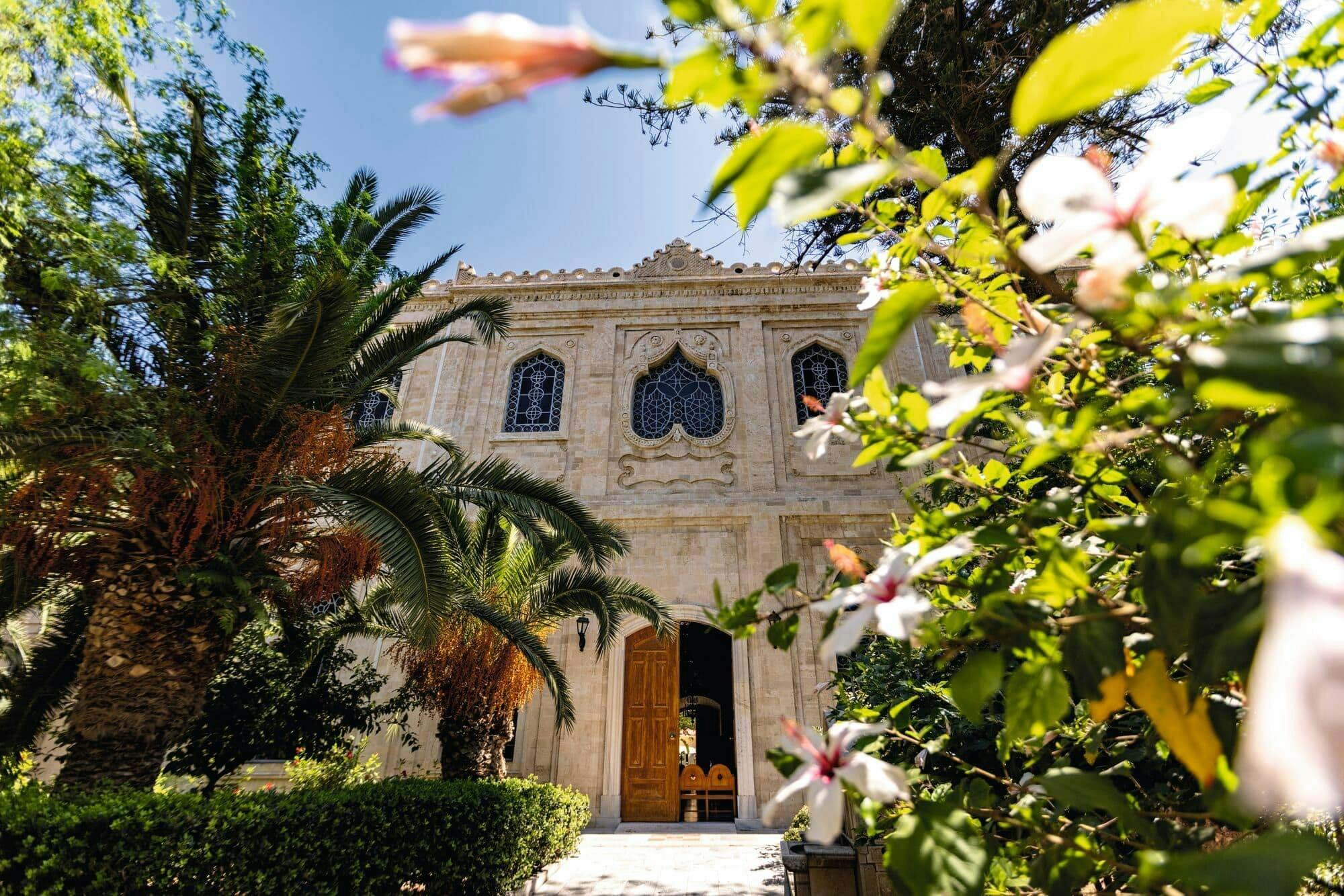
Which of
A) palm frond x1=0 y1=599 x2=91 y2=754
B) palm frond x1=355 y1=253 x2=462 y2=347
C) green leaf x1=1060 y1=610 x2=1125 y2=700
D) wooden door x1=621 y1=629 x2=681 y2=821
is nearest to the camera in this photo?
green leaf x1=1060 y1=610 x2=1125 y2=700

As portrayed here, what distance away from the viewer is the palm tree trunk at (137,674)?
363 centimetres

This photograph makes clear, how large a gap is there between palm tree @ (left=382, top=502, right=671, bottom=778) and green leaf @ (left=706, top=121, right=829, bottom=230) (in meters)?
5.29

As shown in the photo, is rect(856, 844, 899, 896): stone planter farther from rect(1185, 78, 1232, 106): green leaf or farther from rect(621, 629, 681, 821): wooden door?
rect(621, 629, 681, 821): wooden door

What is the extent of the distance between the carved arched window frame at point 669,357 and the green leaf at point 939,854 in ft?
32.9

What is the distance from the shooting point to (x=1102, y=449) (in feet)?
2.30

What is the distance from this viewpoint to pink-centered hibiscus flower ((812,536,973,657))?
2.33ft

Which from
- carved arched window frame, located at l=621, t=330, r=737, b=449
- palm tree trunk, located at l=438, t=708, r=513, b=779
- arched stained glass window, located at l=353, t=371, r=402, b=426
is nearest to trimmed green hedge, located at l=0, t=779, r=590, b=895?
palm tree trunk, located at l=438, t=708, r=513, b=779

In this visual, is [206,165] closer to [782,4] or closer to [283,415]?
[283,415]

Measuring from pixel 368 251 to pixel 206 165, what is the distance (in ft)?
3.78

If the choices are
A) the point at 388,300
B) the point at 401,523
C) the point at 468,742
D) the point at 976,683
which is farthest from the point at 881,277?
the point at 468,742

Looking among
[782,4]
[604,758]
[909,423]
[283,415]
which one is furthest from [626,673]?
[909,423]

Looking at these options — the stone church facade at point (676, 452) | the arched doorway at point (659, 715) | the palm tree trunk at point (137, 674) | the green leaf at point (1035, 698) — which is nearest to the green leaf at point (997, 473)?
the green leaf at point (1035, 698)

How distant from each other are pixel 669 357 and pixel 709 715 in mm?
7386

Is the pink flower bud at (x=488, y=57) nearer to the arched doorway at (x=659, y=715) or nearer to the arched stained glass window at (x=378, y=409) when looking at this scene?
the arched doorway at (x=659, y=715)
